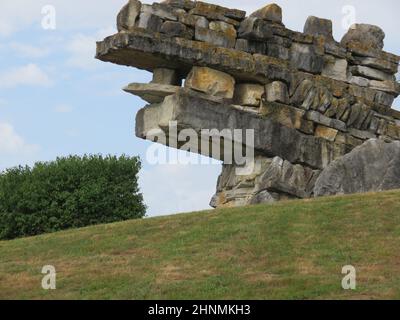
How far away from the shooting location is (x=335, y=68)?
2909cm

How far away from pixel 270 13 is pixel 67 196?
8.28 meters

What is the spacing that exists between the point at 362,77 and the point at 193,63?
6836 millimetres

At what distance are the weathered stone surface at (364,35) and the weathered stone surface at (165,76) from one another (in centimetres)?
713

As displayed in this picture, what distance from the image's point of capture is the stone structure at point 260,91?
81.8ft

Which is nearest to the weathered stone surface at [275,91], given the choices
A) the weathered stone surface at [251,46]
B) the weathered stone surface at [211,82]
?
the weathered stone surface at [251,46]

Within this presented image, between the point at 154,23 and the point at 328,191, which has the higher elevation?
the point at 154,23

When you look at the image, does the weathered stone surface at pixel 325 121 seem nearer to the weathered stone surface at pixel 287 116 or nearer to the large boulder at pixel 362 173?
the weathered stone surface at pixel 287 116

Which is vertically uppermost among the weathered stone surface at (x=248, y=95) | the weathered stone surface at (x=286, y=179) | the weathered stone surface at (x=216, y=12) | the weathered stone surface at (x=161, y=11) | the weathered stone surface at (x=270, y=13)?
the weathered stone surface at (x=270, y=13)

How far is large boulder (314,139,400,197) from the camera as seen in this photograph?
2588cm

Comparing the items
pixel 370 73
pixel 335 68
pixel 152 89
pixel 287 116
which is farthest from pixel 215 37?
pixel 370 73

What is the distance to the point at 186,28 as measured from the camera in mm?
25516
